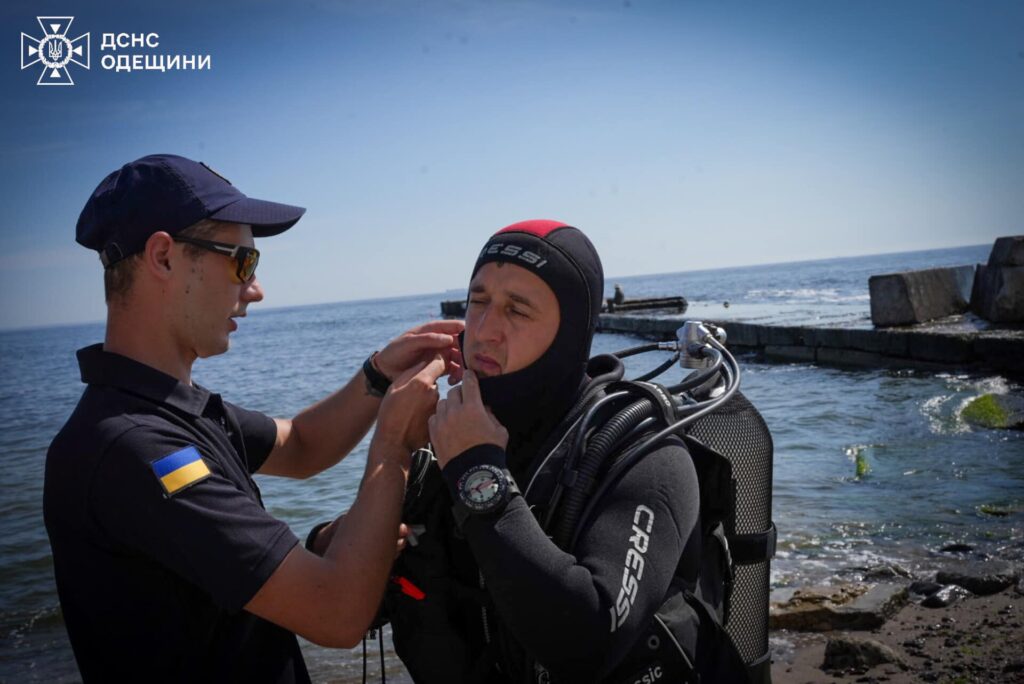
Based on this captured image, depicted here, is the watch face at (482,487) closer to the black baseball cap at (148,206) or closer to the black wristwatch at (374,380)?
the black baseball cap at (148,206)

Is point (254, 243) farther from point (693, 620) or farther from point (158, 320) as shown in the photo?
point (693, 620)

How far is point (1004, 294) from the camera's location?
17.4m

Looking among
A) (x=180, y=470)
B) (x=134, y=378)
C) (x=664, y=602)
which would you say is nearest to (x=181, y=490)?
(x=180, y=470)

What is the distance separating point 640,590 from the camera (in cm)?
197

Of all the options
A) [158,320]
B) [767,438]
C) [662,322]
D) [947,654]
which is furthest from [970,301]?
[158,320]

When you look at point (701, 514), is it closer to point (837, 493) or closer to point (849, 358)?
point (837, 493)

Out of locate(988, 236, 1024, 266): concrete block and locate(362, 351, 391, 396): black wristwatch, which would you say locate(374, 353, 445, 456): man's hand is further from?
locate(988, 236, 1024, 266): concrete block

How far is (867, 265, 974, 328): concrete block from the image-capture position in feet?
65.8

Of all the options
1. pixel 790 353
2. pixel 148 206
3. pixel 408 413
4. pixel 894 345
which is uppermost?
pixel 148 206

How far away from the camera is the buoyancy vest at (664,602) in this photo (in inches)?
84.1

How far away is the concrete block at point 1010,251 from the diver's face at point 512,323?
17.3 m

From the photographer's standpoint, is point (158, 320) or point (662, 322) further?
point (662, 322)

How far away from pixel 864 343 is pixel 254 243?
66.4 ft

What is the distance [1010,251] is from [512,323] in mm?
17786
